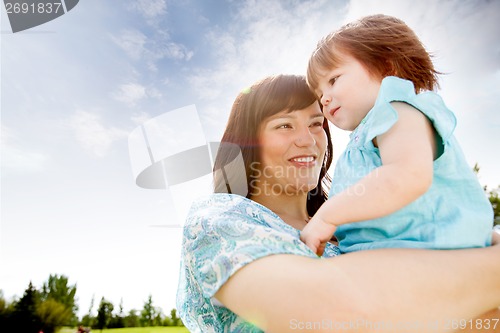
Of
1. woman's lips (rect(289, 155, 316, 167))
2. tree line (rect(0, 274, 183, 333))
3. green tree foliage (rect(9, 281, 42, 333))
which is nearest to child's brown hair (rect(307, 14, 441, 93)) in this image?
woman's lips (rect(289, 155, 316, 167))

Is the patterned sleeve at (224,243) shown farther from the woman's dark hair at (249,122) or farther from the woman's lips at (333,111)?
the woman's dark hair at (249,122)

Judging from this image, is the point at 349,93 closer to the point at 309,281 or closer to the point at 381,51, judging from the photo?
the point at 381,51

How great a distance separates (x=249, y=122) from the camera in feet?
8.52

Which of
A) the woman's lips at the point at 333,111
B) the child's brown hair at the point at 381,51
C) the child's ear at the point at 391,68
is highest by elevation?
the child's brown hair at the point at 381,51

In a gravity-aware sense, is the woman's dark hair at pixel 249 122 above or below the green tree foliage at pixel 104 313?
above

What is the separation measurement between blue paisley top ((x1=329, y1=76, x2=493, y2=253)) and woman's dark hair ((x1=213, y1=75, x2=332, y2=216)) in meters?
0.99

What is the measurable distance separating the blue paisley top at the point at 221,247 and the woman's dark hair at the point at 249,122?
2.84 feet

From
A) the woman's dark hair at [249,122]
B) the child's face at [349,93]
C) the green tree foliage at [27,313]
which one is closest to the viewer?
the child's face at [349,93]

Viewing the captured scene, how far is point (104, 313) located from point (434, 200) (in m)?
61.2

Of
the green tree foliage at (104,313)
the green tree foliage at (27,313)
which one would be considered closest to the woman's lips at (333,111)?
the green tree foliage at (27,313)

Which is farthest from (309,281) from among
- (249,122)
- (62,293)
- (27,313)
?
(62,293)

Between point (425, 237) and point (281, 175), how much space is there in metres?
1.28

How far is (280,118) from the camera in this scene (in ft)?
8.32

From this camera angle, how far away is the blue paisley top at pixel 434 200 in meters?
1.42
